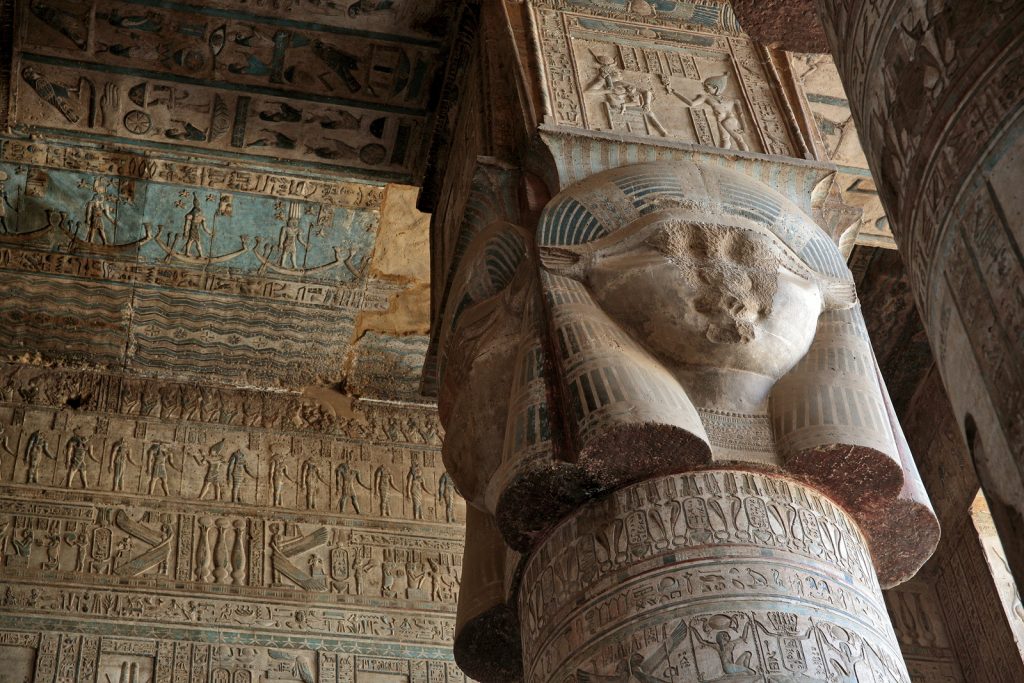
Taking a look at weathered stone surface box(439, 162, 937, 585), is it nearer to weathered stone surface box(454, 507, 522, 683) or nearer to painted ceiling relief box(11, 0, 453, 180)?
weathered stone surface box(454, 507, 522, 683)

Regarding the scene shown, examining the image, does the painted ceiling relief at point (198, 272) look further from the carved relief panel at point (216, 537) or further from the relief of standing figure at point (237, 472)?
the relief of standing figure at point (237, 472)

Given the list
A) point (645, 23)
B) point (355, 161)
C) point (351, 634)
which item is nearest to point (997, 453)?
point (645, 23)

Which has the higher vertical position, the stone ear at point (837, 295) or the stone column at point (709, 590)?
the stone ear at point (837, 295)

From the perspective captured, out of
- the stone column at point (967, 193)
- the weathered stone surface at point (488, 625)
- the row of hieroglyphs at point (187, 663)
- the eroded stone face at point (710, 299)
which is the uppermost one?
the row of hieroglyphs at point (187, 663)

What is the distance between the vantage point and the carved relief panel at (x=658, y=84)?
5223 mm

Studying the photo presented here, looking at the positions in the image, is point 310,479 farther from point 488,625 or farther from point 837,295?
point 837,295

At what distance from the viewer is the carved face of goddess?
163 inches

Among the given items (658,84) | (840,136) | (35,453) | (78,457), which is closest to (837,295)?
(658,84)

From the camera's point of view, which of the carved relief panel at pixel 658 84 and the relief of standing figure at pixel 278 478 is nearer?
the carved relief panel at pixel 658 84

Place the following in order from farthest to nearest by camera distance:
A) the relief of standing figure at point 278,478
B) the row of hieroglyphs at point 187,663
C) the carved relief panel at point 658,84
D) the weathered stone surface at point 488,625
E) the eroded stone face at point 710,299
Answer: the relief of standing figure at point 278,478 → the row of hieroglyphs at point 187,663 → the carved relief panel at point 658,84 → the weathered stone surface at point 488,625 → the eroded stone face at point 710,299

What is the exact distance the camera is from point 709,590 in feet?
11.6

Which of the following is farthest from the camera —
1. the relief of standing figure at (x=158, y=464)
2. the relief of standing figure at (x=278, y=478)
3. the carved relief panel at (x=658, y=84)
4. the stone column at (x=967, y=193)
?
the relief of standing figure at (x=278, y=478)

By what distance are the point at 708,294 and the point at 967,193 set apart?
1.95 meters

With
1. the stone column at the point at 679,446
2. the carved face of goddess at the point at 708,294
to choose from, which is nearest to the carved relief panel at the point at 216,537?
the stone column at the point at 679,446
